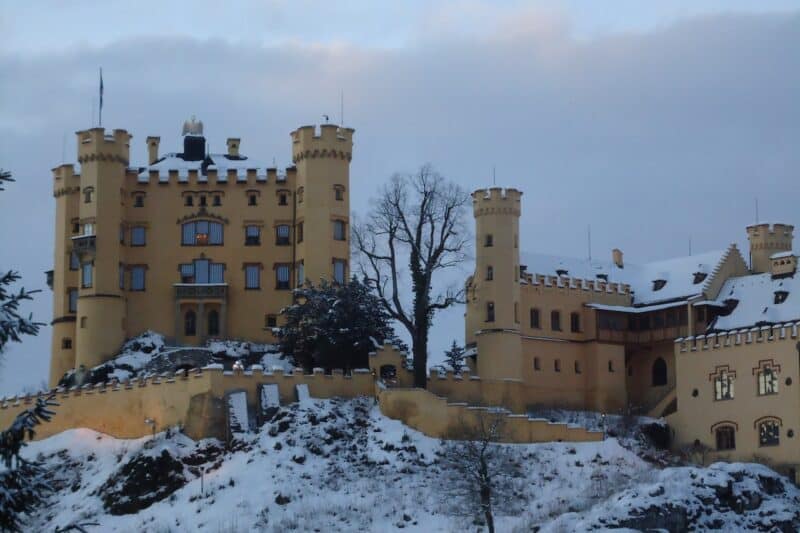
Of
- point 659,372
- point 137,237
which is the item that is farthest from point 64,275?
point 659,372

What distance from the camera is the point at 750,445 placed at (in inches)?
2931

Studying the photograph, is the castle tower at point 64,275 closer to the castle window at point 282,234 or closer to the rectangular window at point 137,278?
the rectangular window at point 137,278

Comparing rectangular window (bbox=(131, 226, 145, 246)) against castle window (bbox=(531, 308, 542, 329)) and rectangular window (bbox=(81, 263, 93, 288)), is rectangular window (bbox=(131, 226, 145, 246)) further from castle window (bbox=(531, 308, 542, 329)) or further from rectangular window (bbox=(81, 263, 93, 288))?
castle window (bbox=(531, 308, 542, 329))

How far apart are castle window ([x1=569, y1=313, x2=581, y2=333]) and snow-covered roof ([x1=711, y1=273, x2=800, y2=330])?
7.94 meters

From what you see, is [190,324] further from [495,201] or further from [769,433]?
[769,433]

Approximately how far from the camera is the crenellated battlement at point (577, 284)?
86.0 meters

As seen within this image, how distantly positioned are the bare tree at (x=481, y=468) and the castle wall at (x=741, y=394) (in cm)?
1188

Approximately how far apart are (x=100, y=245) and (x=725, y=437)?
35067mm

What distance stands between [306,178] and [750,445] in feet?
92.3

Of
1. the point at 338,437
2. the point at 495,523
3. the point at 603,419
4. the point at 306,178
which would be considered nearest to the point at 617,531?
the point at 495,523

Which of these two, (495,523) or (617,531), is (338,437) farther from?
(617,531)

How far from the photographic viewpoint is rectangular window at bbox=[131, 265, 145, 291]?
86.0 m

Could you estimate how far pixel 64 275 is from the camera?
87.2 m

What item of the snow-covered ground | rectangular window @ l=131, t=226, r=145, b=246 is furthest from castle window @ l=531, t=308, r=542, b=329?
rectangular window @ l=131, t=226, r=145, b=246
